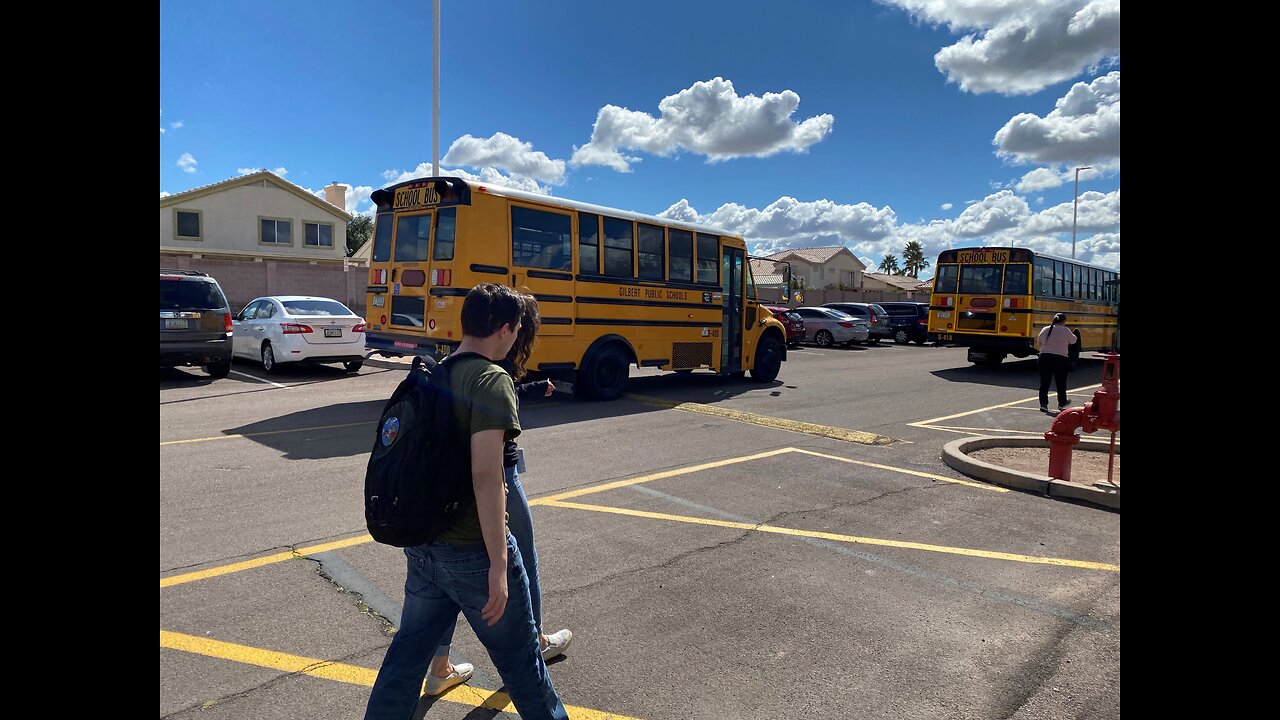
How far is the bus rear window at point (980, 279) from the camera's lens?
726 inches

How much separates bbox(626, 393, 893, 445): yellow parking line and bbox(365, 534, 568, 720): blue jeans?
683 cm

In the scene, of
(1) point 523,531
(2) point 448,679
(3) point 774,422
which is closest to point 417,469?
(1) point 523,531

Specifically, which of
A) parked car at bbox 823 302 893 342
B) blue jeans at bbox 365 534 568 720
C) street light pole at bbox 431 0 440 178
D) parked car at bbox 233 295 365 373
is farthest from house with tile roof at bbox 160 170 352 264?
blue jeans at bbox 365 534 568 720

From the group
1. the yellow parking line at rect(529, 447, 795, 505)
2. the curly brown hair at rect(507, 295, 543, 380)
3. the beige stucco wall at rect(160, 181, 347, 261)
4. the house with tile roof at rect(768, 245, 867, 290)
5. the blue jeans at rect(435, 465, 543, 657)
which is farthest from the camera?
the house with tile roof at rect(768, 245, 867, 290)

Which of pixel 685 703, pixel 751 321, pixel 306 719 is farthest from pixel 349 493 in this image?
pixel 751 321

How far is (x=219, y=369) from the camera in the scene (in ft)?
43.0

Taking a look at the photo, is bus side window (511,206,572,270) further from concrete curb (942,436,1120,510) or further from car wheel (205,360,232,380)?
car wheel (205,360,232,380)

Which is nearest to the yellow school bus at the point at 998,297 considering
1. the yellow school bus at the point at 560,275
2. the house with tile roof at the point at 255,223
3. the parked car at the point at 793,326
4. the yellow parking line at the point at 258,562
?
the parked car at the point at 793,326

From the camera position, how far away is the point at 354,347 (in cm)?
1374

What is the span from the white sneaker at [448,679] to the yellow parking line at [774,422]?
6.38 meters

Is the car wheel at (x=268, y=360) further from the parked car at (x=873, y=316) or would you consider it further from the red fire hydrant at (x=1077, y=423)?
the parked car at (x=873, y=316)

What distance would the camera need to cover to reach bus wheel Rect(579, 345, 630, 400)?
11141mm
